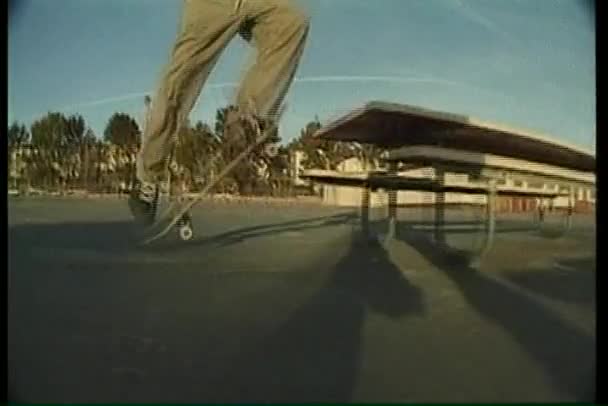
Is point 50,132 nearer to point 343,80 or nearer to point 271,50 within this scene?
point 271,50

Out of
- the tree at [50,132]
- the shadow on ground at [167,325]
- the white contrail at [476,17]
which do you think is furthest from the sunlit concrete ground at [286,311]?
the white contrail at [476,17]

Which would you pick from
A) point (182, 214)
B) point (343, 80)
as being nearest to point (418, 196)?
point (343, 80)

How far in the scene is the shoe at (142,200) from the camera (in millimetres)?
3219

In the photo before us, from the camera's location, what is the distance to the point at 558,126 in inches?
126

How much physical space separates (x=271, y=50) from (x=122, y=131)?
59 cm

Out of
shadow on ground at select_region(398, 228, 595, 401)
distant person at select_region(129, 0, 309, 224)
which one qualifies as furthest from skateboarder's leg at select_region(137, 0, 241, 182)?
shadow on ground at select_region(398, 228, 595, 401)

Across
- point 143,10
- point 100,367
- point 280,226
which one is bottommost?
point 100,367

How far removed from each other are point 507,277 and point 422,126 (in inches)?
23.9

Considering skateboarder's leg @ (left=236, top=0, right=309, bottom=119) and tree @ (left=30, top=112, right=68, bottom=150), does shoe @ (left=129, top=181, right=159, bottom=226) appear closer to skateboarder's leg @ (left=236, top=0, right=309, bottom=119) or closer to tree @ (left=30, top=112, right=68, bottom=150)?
tree @ (left=30, top=112, right=68, bottom=150)

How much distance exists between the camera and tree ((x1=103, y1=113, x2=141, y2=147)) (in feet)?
10.4

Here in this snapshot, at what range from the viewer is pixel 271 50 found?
320 cm

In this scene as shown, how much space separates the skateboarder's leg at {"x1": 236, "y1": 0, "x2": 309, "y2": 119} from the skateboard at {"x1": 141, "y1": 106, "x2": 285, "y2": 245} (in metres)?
0.08

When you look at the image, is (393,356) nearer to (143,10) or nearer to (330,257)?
(330,257)

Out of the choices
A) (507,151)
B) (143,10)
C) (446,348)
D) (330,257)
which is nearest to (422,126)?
(507,151)
